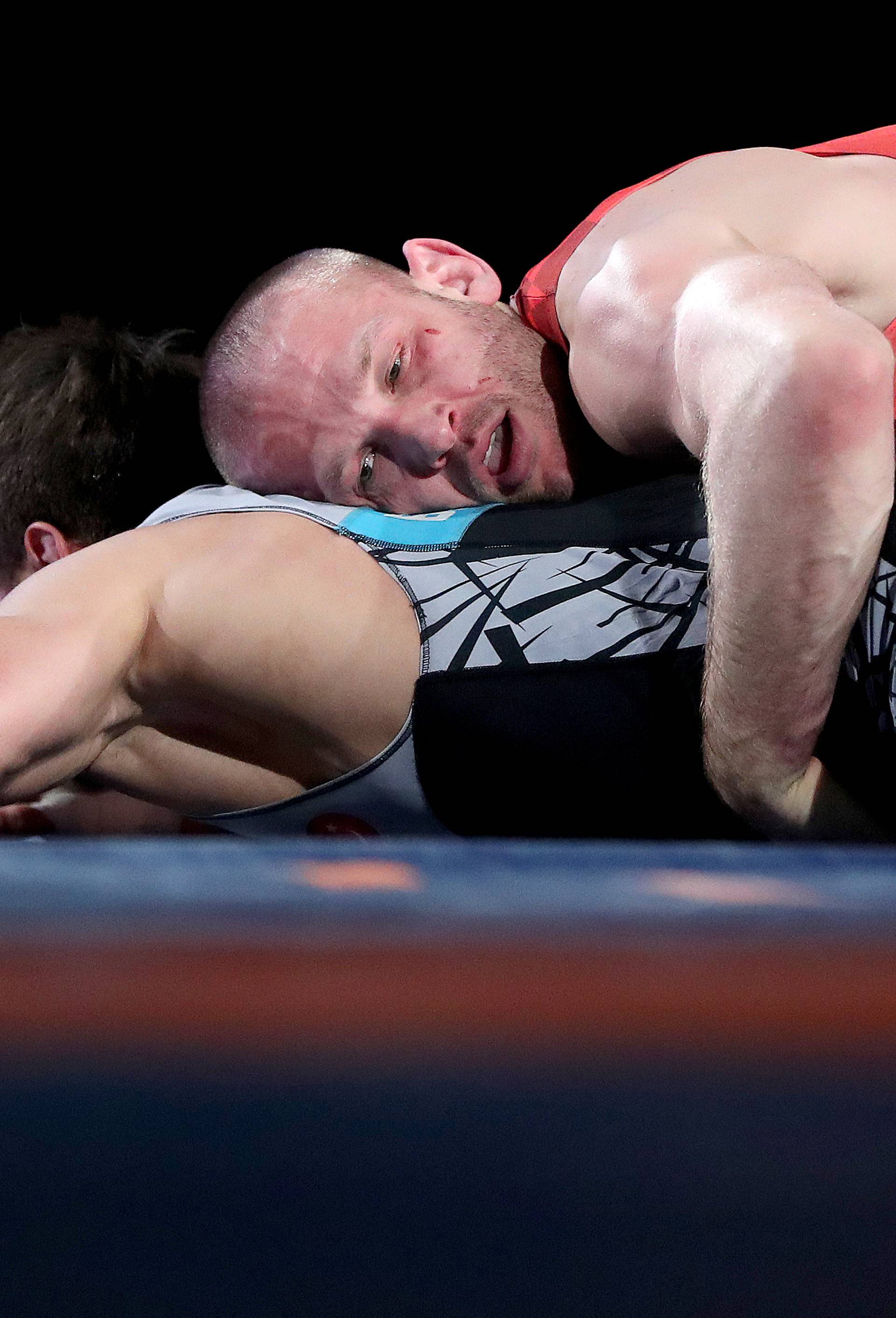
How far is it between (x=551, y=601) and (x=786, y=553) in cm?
24

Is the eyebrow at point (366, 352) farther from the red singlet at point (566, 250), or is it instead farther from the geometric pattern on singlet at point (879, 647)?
the geometric pattern on singlet at point (879, 647)

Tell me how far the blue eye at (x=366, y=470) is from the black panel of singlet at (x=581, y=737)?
0.38 metres

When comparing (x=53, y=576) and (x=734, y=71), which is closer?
(x=53, y=576)

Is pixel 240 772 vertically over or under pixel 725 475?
under

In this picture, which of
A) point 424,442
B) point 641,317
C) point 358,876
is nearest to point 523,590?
point 641,317

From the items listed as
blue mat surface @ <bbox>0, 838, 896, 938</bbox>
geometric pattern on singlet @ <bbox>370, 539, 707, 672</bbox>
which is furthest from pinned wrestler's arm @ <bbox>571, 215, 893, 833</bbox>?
blue mat surface @ <bbox>0, 838, 896, 938</bbox>

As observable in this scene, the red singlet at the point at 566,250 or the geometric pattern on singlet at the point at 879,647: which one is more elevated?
Result: the red singlet at the point at 566,250

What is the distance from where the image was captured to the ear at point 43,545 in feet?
3.94

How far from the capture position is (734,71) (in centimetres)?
185

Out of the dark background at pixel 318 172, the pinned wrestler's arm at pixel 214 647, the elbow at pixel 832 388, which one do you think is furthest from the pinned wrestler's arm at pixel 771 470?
the dark background at pixel 318 172

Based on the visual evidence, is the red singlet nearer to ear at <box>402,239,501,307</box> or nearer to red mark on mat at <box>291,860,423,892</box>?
ear at <box>402,239,501,307</box>

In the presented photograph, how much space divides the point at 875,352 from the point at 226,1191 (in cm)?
53

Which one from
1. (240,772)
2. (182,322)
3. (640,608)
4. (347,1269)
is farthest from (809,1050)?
(182,322)

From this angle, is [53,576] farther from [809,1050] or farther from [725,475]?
[809,1050]
